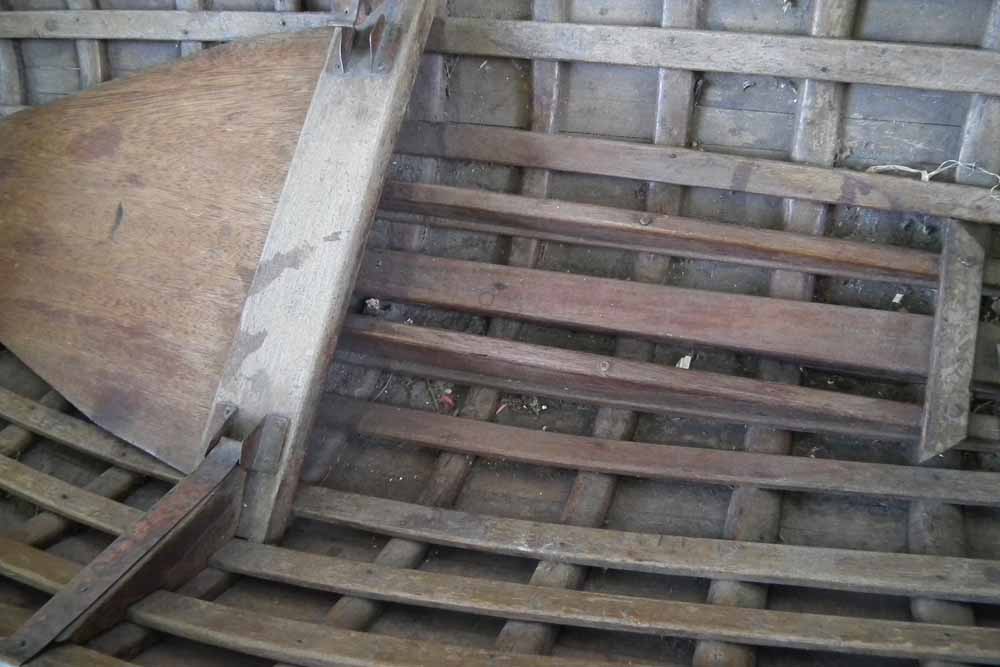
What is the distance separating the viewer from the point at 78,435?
3000mm

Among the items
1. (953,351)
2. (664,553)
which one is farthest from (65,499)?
(953,351)

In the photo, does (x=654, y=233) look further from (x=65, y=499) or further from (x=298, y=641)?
(x=65, y=499)

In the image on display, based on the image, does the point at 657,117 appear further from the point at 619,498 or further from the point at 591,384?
the point at 619,498

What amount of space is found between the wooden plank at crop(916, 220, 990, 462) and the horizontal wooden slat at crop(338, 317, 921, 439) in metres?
0.07

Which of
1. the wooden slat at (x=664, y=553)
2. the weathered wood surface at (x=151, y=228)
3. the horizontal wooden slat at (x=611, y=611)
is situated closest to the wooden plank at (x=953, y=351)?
the wooden slat at (x=664, y=553)

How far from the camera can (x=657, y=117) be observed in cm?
307

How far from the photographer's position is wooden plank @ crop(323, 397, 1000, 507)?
8.57 feet

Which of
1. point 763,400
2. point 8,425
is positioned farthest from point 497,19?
point 8,425

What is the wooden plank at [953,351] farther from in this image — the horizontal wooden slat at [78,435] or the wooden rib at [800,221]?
the horizontal wooden slat at [78,435]

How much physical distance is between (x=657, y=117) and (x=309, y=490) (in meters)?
1.62

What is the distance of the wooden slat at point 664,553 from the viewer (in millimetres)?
2373

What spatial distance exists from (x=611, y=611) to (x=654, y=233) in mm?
1192

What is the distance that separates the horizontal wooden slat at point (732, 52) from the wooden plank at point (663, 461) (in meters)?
1.13

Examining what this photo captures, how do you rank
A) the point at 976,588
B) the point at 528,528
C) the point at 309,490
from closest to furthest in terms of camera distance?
the point at 976,588
the point at 528,528
the point at 309,490
